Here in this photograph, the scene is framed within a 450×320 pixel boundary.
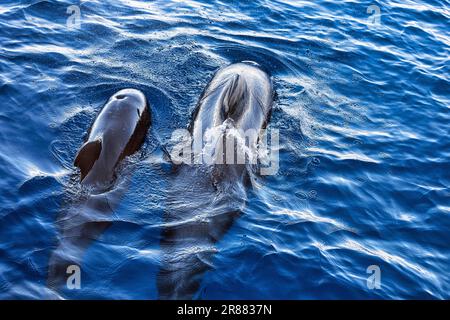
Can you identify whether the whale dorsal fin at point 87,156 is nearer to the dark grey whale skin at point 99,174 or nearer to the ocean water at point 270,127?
the dark grey whale skin at point 99,174

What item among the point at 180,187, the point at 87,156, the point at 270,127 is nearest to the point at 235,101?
the point at 270,127

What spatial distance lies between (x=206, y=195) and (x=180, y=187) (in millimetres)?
545

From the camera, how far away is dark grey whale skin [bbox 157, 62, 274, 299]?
849 centimetres

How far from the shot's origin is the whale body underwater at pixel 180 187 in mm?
8547

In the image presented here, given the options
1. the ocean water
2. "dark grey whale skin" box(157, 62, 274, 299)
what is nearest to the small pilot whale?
the ocean water

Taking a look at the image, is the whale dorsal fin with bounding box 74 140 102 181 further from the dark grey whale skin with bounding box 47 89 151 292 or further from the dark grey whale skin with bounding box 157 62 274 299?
the dark grey whale skin with bounding box 157 62 274 299

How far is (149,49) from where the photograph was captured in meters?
15.0

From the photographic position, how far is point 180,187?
10.2 m

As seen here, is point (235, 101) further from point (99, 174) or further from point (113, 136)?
point (99, 174)

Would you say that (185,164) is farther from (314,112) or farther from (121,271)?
(314,112)

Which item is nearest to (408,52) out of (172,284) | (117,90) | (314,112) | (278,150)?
(314,112)

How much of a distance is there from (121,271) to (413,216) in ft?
16.7

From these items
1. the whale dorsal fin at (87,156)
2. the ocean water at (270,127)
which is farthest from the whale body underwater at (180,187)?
the ocean water at (270,127)

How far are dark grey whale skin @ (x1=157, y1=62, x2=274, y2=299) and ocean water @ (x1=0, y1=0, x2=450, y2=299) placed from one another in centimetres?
18
